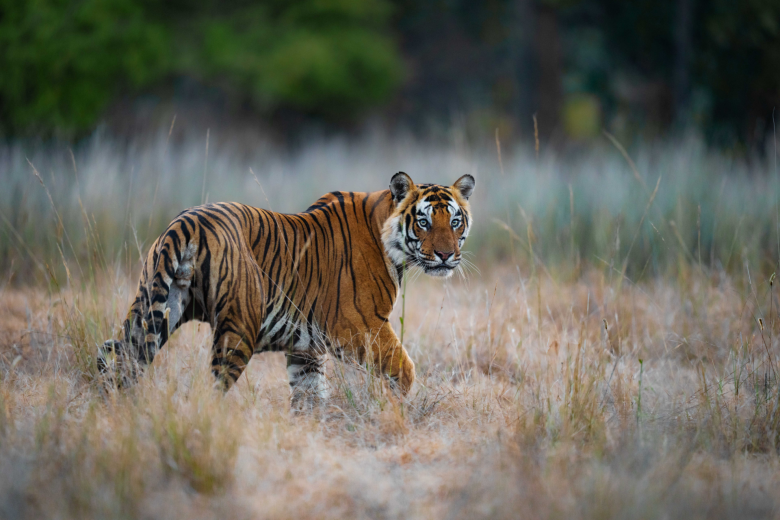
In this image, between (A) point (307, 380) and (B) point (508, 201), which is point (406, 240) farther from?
(B) point (508, 201)

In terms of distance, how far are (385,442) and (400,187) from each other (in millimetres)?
1180

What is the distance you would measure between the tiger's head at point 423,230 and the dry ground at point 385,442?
57 centimetres

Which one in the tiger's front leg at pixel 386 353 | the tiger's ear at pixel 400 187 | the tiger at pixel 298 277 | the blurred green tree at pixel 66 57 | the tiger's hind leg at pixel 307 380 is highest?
the blurred green tree at pixel 66 57

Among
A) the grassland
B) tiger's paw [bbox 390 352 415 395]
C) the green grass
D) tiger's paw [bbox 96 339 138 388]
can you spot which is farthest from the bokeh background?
tiger's paw [bbox 390 352 415 395]

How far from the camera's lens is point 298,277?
2.89 m

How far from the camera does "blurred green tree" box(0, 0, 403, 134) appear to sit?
10.8 m

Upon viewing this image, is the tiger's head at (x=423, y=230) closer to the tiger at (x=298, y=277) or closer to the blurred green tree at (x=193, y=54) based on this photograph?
the tiger at (x=298, y=277)

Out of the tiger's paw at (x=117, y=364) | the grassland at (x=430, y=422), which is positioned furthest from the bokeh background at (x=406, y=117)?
the tiger's paw at (x=117, y=364)

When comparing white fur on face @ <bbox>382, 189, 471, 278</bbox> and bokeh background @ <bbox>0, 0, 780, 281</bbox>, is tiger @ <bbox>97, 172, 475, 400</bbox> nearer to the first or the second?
white fur on face @ <bbox>382, 189, 471, 278</bbox>

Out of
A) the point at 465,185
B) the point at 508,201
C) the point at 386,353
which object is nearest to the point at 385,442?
the point at 386,353

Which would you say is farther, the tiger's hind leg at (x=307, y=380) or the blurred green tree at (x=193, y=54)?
the blurred green tree at (x=193, y=54)


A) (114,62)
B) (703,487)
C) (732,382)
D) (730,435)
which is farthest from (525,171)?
(114,62)

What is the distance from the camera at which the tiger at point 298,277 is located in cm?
247

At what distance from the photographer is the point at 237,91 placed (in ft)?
52.0
